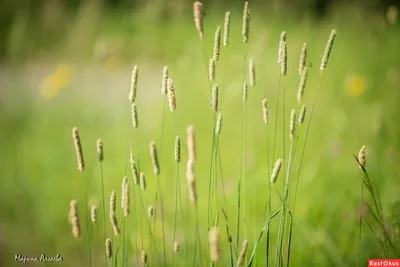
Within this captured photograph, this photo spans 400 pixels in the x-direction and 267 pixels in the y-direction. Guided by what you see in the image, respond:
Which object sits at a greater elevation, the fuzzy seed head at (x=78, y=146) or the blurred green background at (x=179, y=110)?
the blurred green background at (x=179, y=110)

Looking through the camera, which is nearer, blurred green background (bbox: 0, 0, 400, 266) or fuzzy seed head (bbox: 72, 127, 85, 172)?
→ fuzzy seed head (bbox: 72, 127, 85, 172)

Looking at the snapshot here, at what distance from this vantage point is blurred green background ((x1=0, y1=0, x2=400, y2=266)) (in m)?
1.07

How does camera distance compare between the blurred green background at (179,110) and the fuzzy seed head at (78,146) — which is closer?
the fuzzy seed head at (78,146)

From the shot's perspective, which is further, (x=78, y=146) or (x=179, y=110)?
(x=179, y=110)

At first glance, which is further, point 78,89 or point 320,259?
point 78,89

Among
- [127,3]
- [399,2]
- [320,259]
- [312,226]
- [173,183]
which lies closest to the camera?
[320,259]

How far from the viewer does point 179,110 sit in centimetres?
154

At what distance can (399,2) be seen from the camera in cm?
155

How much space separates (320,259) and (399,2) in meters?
1.08

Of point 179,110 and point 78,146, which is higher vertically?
point 179,110

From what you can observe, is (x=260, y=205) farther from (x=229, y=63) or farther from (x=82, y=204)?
(x=229, y=63)

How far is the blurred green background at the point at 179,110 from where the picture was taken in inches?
42.1

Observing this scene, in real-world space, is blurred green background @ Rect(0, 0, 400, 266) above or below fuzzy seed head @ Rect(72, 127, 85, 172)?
above

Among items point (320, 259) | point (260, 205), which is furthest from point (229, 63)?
point (320, 259)
